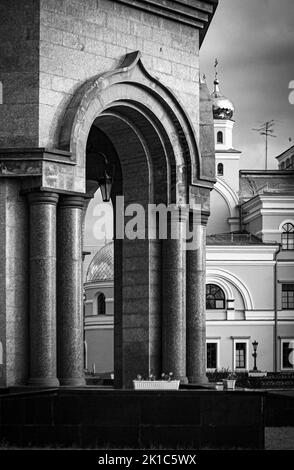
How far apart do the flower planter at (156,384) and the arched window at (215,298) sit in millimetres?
56558

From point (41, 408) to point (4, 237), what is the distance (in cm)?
353

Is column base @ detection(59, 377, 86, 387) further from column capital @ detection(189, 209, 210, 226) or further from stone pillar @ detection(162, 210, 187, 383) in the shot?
column capital @ detection(189, 209, 210, 226)

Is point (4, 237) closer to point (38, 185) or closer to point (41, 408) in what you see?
point (38, 185)

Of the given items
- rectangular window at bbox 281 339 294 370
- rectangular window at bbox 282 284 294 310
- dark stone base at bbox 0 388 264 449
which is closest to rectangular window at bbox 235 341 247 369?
rectangular window at bbox 281 339 294 370

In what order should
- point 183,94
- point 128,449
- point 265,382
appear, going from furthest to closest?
point 265,382 < point 183,94 < point 128,449

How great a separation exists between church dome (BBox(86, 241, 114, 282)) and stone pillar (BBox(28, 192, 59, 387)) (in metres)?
57.8

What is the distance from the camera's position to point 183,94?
22.4 metres

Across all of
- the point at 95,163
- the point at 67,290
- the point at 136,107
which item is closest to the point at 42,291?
the point at 67,290

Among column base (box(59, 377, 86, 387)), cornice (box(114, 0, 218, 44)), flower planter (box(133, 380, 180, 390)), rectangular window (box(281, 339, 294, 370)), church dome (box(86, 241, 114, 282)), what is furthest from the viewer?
church dome (box(86, 241, 114, 282))

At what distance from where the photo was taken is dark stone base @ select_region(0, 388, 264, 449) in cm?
1712

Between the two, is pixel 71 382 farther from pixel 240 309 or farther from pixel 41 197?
pixel 240 309

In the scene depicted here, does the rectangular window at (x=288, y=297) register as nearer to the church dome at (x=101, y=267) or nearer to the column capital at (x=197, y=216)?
the church dome at (x=101, y=267)

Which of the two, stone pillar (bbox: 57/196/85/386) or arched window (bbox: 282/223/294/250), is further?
arched window (bbox: 282/223/294/250)
